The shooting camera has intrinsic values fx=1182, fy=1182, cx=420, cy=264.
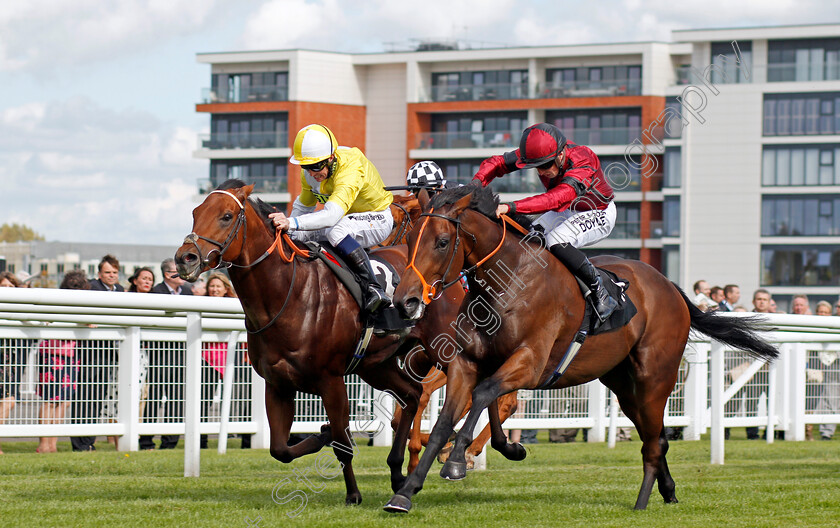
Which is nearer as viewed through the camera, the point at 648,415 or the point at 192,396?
the point at 648,415

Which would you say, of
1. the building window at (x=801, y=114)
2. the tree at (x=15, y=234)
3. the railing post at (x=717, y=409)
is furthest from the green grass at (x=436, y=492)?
the tree at (x=15, y=234)

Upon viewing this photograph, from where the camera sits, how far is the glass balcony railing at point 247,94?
60.5 metres

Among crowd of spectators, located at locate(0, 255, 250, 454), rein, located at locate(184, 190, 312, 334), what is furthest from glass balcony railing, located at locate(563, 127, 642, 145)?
rein, located at locate(184, 190, 312, 334)

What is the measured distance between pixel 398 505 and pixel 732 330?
3.35 m

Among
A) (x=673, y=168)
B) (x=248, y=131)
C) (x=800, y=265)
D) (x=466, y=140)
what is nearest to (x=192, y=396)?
(x=800, y=265)

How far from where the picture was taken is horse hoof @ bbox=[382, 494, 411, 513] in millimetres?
5559

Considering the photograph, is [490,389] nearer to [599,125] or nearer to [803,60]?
[803,60]

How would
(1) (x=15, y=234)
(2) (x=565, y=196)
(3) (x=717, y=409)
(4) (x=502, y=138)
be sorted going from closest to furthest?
(2) (x=565, y=196) → (3) (x=717, y=409) → (4) (x=502, y=138) → (1) (x=15, y=234)

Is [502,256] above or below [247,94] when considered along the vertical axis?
below

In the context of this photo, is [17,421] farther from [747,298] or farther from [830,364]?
[747,298]

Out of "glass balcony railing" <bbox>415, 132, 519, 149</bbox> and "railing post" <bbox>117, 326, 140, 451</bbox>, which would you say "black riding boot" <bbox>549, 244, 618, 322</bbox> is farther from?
"glass balcony railing" <bbox>415, 132, 519, 149</bbox>

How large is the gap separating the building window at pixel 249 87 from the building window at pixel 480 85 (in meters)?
7.94

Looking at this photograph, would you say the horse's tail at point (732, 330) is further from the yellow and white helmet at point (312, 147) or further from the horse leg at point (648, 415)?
the yellow and white helmet at point (312, 147)

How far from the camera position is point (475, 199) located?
6.24m
